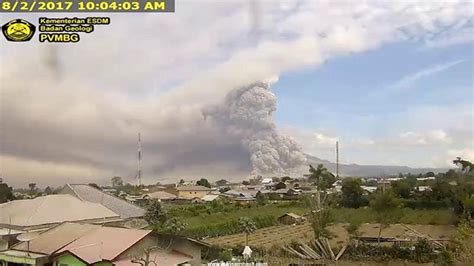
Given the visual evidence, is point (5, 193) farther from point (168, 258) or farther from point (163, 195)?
point (163, 195)

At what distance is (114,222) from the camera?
11797 millimetres

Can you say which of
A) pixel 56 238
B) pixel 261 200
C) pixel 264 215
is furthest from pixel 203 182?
pixel 56 238

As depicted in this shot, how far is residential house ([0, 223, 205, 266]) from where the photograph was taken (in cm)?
798

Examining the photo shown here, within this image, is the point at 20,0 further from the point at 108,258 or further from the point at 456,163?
the point at 456,163

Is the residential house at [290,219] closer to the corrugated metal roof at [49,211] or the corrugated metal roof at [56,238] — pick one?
the corrugated metal roof at [49,211]

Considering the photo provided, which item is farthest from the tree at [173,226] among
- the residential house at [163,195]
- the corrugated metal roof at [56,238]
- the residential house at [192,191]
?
the residential house at [192,191]

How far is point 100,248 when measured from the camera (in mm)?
8125

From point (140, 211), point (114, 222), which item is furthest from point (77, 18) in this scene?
point (140, 211)

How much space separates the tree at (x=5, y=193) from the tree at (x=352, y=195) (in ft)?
47.3

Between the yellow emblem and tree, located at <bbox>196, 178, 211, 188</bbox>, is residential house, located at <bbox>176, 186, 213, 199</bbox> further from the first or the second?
the yellow emblem

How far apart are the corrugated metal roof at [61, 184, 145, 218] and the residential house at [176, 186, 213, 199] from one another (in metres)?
15.7

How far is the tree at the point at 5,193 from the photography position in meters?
13.0

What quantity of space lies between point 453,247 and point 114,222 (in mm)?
7886

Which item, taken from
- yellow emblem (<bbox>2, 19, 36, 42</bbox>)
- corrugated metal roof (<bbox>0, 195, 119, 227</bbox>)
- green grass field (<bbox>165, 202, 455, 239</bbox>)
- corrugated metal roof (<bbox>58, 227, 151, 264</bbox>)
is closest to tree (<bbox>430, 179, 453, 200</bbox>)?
green grass field (<bbox>165, 202, 455, 239</bbox>)
